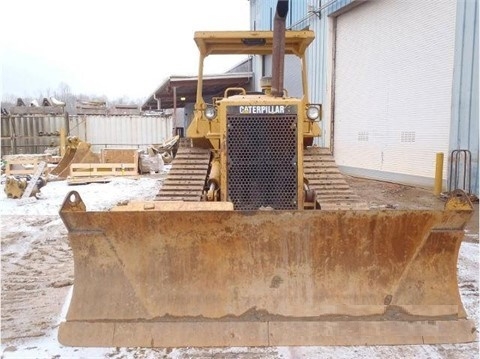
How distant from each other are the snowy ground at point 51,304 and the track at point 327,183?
1369 millimetres

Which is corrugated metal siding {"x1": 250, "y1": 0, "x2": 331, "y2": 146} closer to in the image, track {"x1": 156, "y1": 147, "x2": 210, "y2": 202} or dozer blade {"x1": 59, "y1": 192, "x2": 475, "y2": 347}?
track {"x1": 156, "y1": 147, "x2": 210, "y2": 202}

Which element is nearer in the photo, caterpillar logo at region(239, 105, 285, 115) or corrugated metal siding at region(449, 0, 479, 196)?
caterpillar logo at region(239, 105, 285, 115)

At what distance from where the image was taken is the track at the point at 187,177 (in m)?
4.54

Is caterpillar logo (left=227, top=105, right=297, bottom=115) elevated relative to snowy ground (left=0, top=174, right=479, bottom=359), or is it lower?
elevated

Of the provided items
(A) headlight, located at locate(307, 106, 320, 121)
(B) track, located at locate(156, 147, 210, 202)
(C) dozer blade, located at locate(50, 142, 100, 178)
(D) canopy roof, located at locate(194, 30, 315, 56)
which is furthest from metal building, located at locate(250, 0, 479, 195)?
(C) dozer blade, located at locate(50, 142, 100, 178)

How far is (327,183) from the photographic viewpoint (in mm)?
4695

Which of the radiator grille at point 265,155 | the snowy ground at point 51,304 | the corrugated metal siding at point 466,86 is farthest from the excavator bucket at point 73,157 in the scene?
the radiator grille at point 265,155

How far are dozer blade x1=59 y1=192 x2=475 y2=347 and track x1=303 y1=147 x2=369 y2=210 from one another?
3.33 ft

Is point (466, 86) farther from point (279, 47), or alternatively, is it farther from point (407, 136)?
point (279, 47)

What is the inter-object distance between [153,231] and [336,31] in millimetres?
13483

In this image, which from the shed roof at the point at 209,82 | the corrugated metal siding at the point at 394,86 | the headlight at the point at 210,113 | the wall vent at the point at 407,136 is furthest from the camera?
the shed roof at the point at 209,82

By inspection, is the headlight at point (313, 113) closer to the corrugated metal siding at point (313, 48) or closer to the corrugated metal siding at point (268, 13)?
the corrugated metal siding at point (313, 48)

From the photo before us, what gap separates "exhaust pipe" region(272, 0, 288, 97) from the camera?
4333 millimetres

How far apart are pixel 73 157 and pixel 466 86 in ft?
40.7
